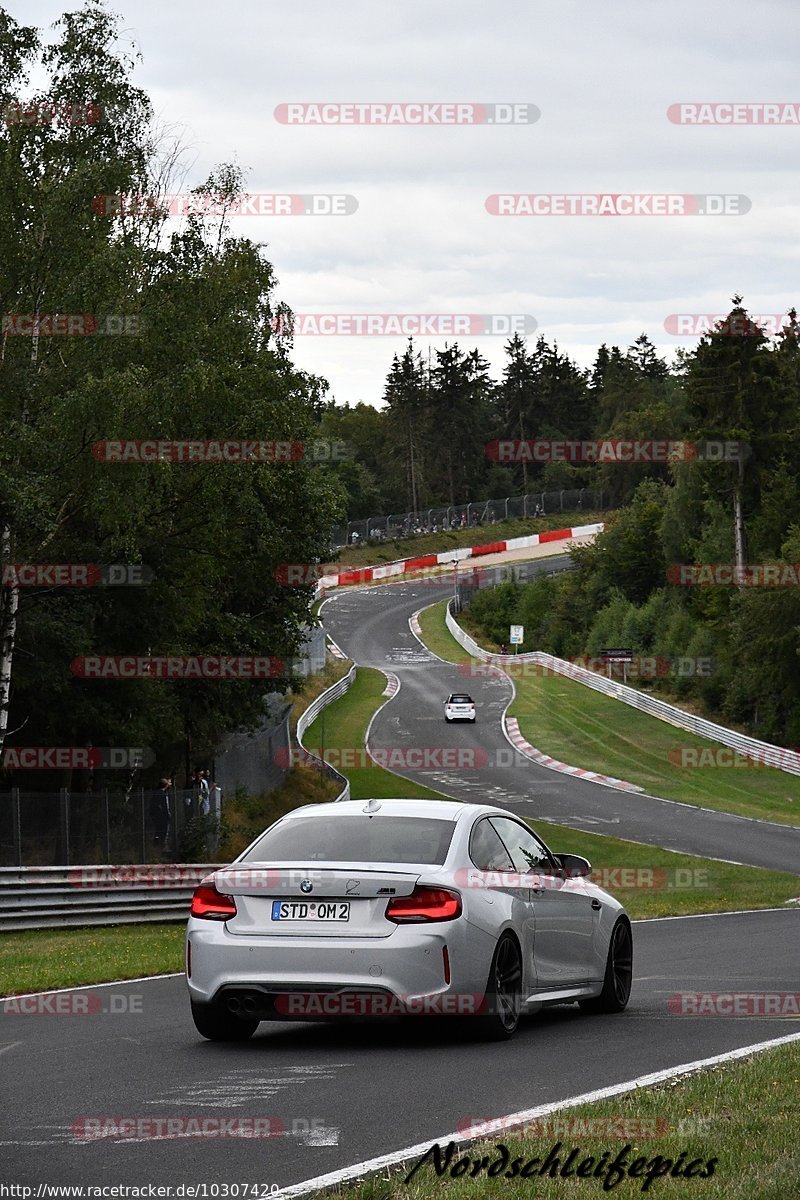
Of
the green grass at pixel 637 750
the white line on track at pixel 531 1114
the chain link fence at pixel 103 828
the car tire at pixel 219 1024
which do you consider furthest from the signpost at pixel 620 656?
the car tire at pixel 219 1024

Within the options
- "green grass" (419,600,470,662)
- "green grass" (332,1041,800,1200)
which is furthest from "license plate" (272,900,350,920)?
"green grass" (419,600,470,662)

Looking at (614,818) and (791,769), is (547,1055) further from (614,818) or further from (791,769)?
(791,769)

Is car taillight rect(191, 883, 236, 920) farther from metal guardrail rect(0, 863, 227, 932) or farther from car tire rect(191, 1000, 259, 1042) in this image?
metal guardrail rect(0, 863, 227, 932)

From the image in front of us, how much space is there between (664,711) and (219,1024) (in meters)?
58.9

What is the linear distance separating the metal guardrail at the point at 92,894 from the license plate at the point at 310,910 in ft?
46.0

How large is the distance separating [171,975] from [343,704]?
5849cm

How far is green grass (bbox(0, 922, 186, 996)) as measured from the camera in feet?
47.9

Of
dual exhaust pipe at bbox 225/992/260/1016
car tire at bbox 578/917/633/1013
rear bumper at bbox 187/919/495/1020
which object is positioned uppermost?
rear bumper at bbox 187/919/495/1020

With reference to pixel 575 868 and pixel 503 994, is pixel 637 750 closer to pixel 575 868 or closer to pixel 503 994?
pixel 575 868

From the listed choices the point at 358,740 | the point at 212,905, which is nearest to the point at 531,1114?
the point at 212,905

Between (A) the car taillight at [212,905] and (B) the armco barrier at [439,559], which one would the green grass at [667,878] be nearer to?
(A) the car taillight at [212,905]

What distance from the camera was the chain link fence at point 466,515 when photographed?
126 metres

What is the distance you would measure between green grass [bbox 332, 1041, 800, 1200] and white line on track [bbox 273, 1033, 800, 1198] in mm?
100

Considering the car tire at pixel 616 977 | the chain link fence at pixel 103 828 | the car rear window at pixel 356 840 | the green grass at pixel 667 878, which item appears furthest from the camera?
the green grass at pixel 667 878
